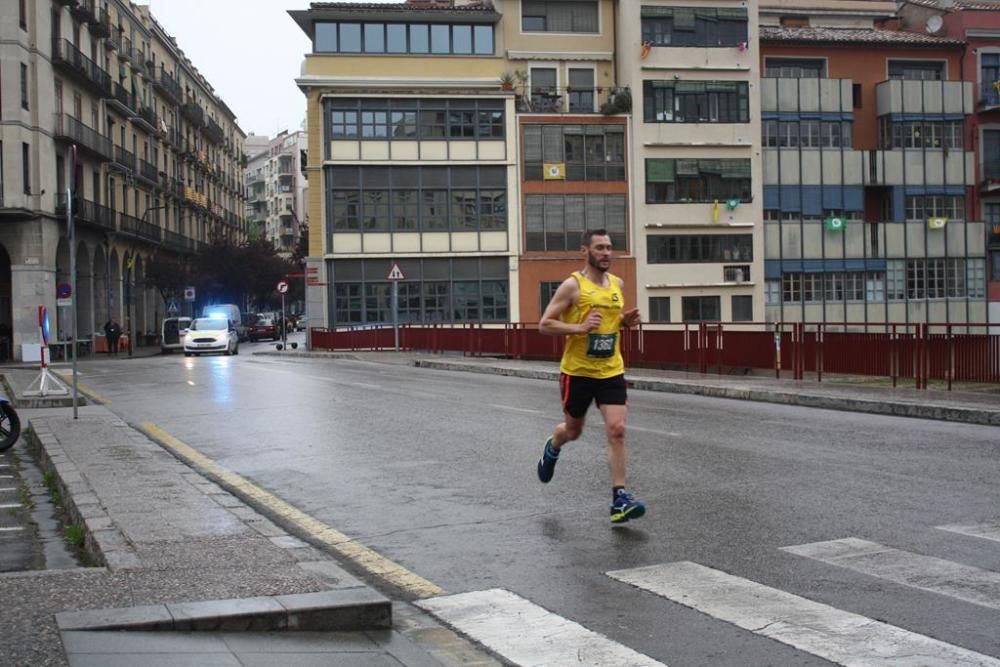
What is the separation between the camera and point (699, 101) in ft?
170

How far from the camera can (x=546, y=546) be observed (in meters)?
6.62

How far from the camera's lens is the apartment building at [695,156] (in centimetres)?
5119

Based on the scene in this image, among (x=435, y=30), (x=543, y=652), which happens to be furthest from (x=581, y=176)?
(x=543, y=652)

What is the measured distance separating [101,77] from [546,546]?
53.4 meters

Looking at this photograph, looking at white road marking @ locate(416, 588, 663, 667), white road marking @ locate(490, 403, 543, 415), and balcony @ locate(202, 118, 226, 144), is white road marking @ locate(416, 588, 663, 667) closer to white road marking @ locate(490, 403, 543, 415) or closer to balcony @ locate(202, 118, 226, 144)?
white road marking @ locate(490, 403, 543, 415)

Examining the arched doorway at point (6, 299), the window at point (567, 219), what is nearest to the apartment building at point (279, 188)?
the arched doorway at point (6, 299)

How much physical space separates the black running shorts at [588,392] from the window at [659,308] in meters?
43.8

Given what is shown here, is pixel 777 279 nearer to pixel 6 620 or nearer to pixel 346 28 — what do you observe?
pixel 346 28

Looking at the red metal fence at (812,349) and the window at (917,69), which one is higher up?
the window at (917,69)

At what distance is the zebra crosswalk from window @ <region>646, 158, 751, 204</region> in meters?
46.0

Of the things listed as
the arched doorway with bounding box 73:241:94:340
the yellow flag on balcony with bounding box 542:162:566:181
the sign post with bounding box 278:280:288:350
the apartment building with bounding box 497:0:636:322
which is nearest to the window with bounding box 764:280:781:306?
the apartment building with bounding box 497:0:636:322

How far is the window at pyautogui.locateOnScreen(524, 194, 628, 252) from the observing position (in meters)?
50.6

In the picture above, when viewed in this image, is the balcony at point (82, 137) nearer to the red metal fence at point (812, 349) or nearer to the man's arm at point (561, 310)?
the red metal fence at point (812, 349)

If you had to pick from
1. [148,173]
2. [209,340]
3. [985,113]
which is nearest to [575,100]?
[985,113]
